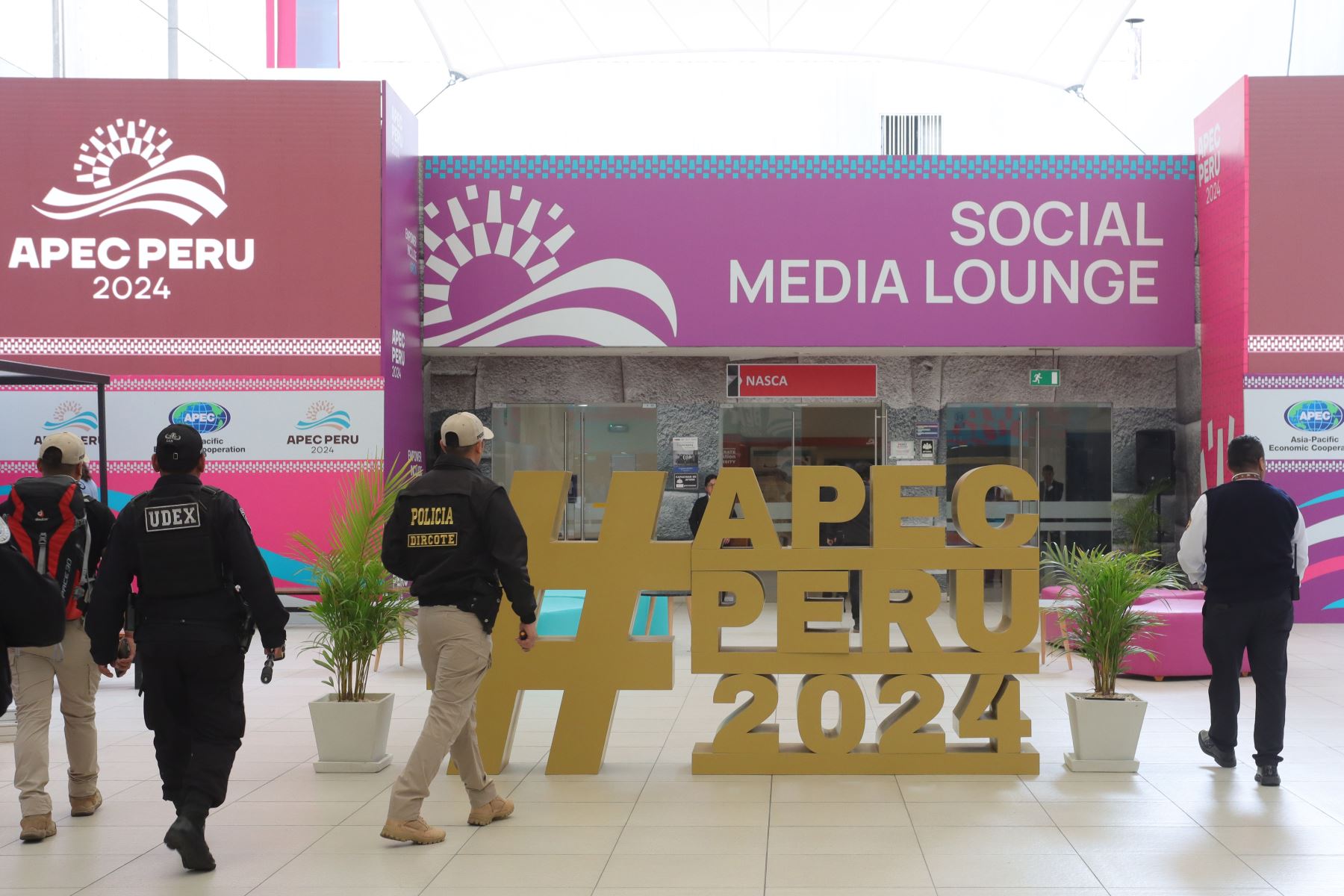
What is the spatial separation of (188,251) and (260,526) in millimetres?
2841

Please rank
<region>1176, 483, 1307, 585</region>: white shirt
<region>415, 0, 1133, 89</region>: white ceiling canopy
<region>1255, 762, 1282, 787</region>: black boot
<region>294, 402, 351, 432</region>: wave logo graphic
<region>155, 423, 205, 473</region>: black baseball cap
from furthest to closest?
<region>415, 0, 1133, 89</region>: white ceiling canopy
<region>294, 402, 351, 432</region>: wave logo graphic
<region>1176, 483, 1307, 585</region>: white shirt
<region>1255, 762, 1282, 787</region>: black boot
<region>155, 423, 205, 473</region>: black baseball cap

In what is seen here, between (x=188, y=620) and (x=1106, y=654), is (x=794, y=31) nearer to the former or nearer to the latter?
(x=1106, y=654)

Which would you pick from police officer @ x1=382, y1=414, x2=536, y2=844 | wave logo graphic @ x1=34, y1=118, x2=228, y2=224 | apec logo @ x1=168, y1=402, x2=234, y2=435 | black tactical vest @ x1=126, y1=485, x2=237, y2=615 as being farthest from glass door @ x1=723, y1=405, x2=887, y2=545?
black tactical vest @ x1=126, y1=485, x2=237, y2=615

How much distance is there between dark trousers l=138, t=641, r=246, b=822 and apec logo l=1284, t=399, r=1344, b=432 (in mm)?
10818

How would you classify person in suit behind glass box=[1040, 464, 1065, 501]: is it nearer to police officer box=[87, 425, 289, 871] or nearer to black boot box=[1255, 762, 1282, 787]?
black boot box=[1255, 762, 1282, 787]

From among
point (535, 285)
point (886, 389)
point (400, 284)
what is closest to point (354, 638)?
point (400, 284)

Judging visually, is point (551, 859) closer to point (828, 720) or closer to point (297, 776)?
point (297, 776)

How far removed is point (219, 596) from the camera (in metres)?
4.66

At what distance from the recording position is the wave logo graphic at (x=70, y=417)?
12.2 metres

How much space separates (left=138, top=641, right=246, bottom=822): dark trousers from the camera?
4562mm

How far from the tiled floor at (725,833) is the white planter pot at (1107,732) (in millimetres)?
90

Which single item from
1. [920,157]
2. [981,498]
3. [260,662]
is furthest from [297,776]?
[920,157]

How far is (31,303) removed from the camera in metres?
12.2

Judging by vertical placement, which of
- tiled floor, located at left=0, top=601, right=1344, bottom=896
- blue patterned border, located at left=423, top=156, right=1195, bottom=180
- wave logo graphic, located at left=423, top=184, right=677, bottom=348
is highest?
blue patterned border, located at left=423, top=156, right=1195, bottom=180
